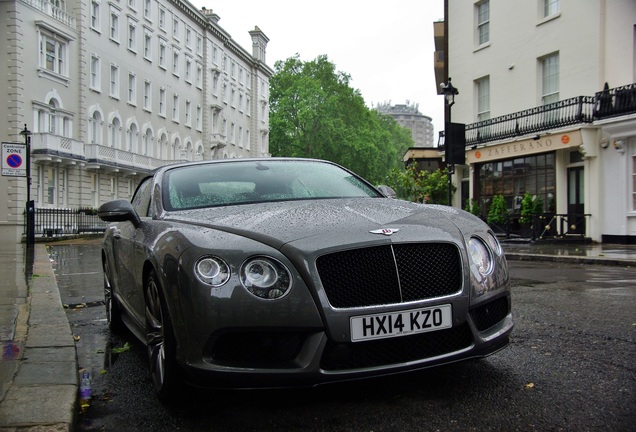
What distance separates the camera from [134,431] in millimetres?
2883

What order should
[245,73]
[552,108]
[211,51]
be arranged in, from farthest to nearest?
1. [245,73]
2. [211,51]
3. [552,108]

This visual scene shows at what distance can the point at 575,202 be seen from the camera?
67.0ft

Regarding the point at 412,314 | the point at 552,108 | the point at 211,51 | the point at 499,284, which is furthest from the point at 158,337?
the point at 211,51

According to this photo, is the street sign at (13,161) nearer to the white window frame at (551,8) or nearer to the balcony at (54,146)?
the balcony at (54,146)

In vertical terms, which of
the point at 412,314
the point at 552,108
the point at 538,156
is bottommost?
the point at 412,314

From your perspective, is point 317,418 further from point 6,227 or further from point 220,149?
point 220,149

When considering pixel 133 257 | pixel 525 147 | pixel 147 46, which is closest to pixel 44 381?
pixel 133 257

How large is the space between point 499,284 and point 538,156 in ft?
65.7

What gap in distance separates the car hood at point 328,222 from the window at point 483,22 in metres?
23.0

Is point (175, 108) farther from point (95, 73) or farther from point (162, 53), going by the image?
point (95, 73)

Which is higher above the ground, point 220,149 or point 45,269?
point 220,149

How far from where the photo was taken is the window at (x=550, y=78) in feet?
69.3

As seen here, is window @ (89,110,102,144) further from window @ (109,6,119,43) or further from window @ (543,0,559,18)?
window @ (543,0,559,18)

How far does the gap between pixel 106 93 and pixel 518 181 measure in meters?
28.6
